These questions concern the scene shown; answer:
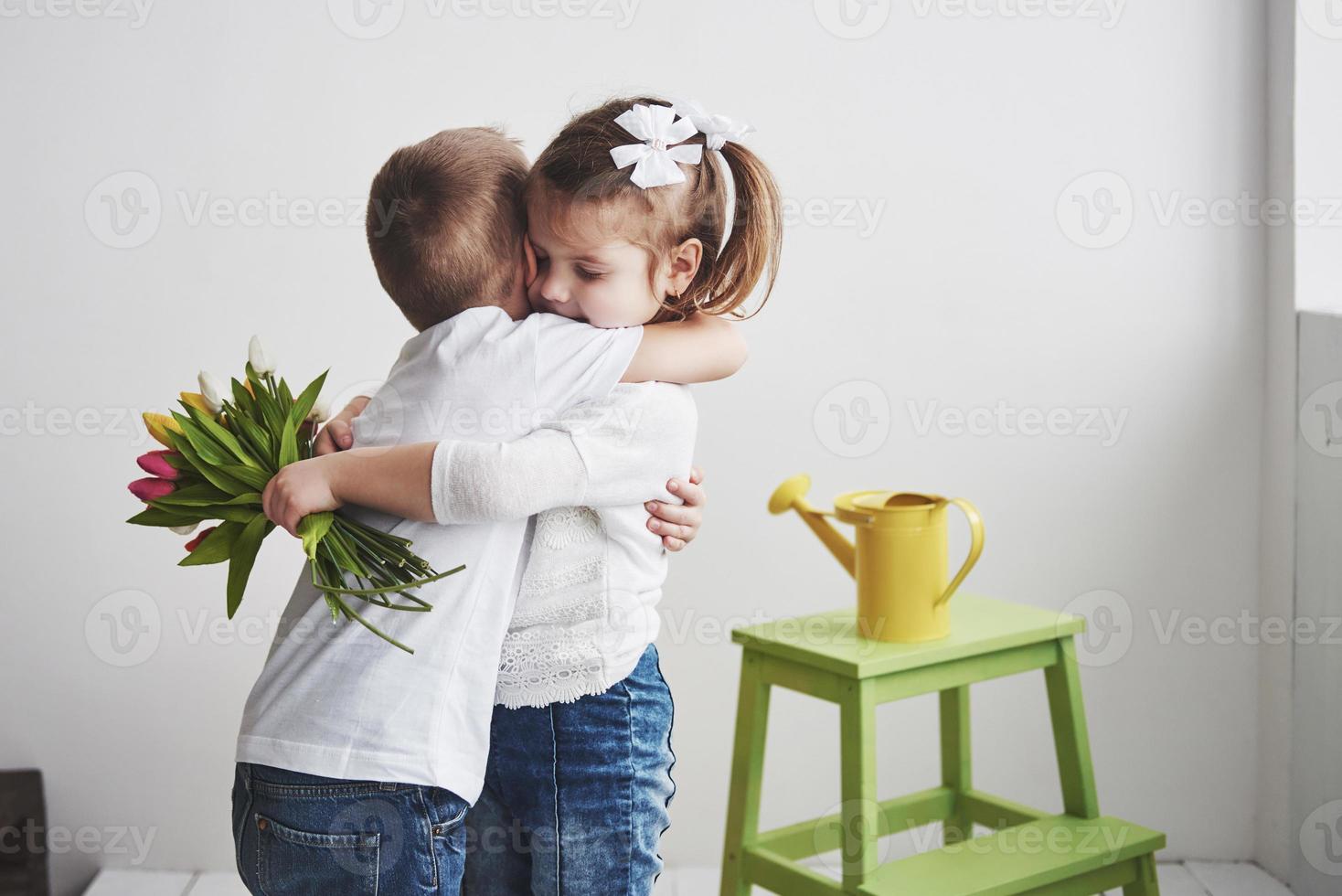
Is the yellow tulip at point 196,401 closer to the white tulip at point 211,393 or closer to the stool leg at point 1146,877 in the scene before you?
the white tulip at point 211,393

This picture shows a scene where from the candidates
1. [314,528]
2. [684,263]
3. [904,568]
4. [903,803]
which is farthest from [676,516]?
[903,803]

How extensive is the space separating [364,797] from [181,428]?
38 centimetres

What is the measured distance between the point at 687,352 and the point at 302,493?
390 millimetres

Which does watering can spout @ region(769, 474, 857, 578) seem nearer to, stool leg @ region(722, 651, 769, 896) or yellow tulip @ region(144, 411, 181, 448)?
stool leg @ region(722, 651, 769, 896)

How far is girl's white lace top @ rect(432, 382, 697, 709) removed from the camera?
3.59 ft

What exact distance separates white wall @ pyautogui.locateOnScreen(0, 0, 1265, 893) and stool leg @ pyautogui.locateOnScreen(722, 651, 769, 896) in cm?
47

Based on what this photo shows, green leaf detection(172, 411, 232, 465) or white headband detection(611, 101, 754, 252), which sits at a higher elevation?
white headband detection(611, 101, 754, 252)

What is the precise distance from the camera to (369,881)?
3.56ft

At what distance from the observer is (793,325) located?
234 cm

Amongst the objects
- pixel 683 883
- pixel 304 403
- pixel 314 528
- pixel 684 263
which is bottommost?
pixel 683 883

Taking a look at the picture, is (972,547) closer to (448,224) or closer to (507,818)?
(507,818)

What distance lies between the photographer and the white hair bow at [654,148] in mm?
1165

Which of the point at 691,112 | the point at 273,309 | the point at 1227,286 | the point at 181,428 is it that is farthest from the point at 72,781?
the point at 1227,286

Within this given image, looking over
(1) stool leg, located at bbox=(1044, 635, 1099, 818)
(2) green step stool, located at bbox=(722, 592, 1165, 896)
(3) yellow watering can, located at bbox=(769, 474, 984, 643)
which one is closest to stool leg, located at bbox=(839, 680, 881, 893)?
(2) green step stool, located at bbox=(722, 592, 1165, 896)
